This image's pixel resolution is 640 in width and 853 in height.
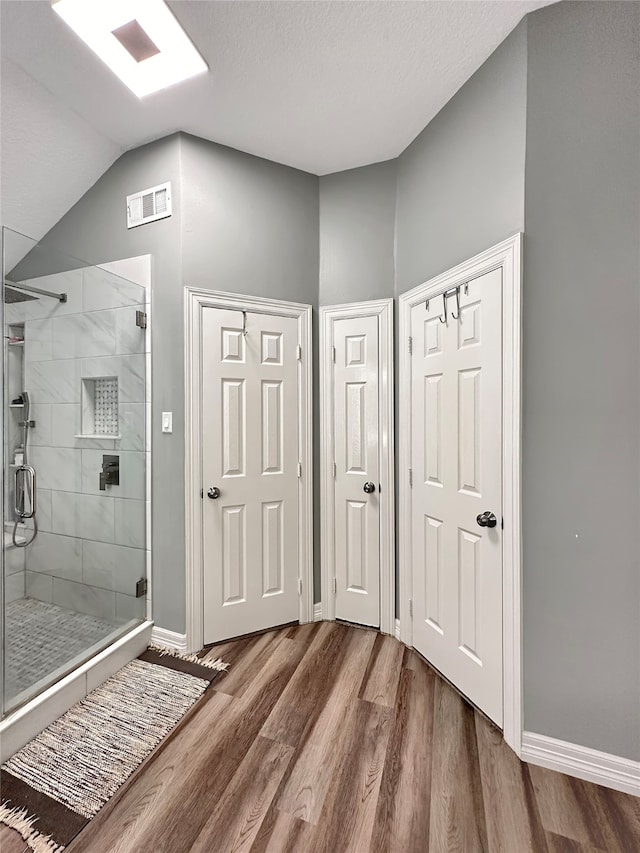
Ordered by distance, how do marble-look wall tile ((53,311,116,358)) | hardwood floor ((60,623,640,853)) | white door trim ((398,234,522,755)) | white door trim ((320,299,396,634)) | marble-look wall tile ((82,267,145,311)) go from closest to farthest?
1. hardwood floor ((60,623,640,853))
2. white door trim ((398,234,522,755))
3. marble-look wall tile ((53,311,116,358))
4. marble-look wall tile ((82,267,145,311))
5. white door trim ((320,299,396,634))

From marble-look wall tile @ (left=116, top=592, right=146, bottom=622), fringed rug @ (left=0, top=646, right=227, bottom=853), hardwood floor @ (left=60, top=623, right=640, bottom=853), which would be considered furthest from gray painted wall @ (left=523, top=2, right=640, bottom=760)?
marble-look wall tile @ (left=116, top=592, right=146, bottom=622)

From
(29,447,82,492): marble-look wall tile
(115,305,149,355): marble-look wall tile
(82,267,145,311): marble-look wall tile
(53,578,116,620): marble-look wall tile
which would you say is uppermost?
(82,267,145,311): marble-look wall tile

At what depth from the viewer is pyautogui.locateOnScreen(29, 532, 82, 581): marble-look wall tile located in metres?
1.86

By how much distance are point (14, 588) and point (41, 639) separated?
1.13 feet

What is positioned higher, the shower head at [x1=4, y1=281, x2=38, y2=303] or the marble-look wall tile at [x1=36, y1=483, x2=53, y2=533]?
the shower head at [x1=4, y1=281, x2=38, y2=303]

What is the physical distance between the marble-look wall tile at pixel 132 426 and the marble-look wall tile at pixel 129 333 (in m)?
0.32

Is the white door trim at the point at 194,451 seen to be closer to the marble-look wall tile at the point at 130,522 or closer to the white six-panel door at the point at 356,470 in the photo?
the marble-look wall tile at the point at 130,522

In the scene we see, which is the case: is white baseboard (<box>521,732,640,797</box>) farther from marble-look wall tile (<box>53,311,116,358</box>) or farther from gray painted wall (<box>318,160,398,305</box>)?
marble-look wall tile (<box>53,311,116,358</box>)

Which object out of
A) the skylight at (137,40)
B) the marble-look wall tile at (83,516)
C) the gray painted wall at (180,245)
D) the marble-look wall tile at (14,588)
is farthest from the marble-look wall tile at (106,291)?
the marble-look wall tile at (14,588)

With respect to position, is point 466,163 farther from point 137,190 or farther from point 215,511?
point 215,511

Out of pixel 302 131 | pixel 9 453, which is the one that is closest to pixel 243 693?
pixel 9 453

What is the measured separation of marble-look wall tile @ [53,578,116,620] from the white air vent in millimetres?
2046

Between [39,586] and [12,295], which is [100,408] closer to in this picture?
[12,295]

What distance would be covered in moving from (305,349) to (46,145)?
1.82 metres
